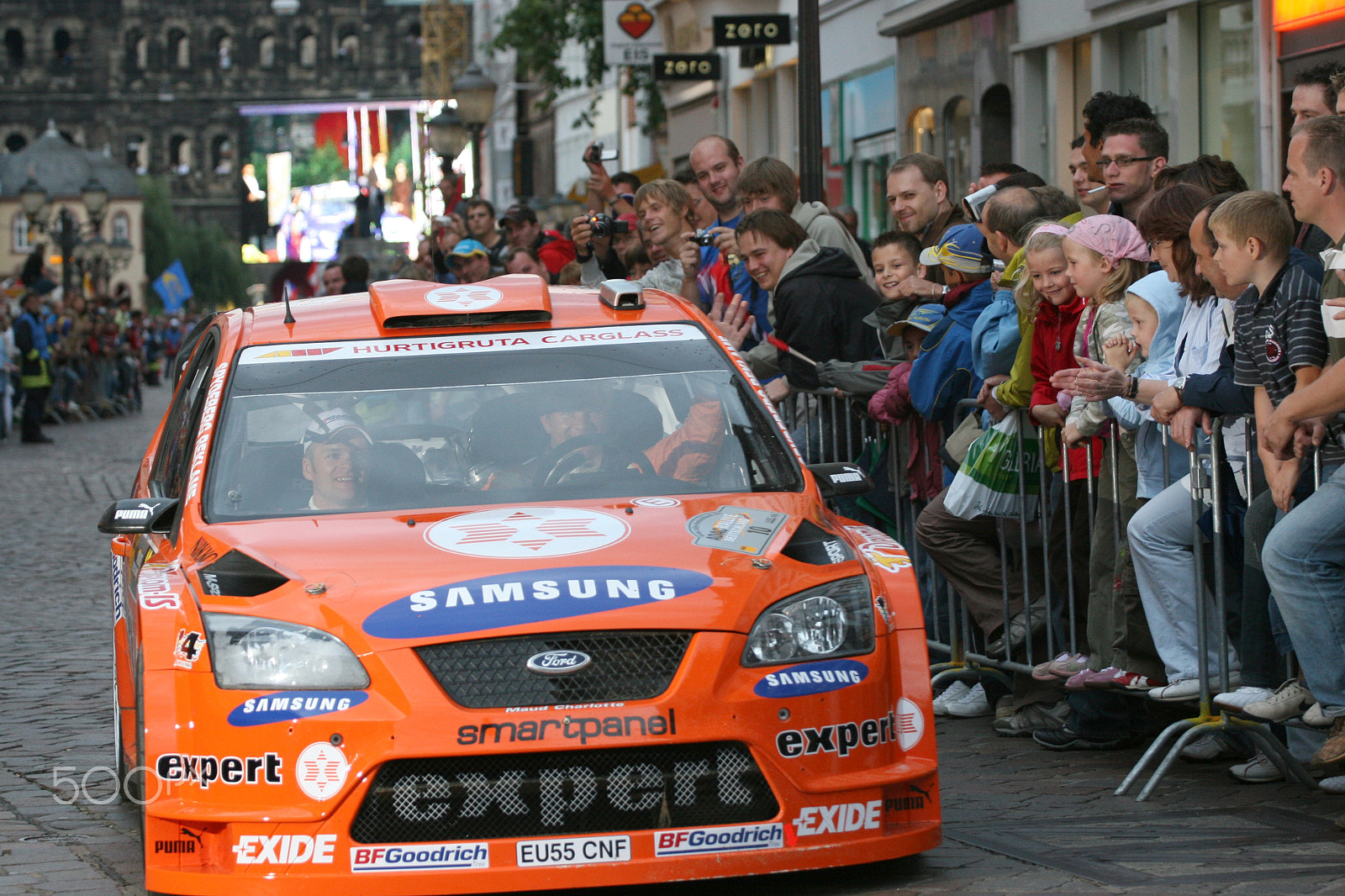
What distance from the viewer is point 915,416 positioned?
331 inches

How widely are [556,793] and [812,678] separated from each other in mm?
720

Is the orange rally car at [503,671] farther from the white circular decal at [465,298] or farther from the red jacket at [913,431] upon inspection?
the red jacket at [913,431]

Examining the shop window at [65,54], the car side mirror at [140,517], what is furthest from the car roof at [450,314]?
the shop window at [65,54]

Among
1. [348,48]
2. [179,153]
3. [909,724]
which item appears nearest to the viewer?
[909,724]

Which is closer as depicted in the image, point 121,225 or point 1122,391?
point 1122,391

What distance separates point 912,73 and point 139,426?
20143mm

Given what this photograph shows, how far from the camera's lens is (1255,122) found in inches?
544

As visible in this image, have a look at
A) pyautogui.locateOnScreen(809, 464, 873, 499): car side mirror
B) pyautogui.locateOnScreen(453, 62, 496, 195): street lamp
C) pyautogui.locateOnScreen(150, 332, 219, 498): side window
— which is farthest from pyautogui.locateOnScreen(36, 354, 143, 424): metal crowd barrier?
pyautogui.locateOnScreen(809, 464, 873, 499): car side mirror

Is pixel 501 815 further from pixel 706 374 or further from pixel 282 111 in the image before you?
pixel 282 111

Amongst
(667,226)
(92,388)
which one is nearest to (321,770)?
(667,226)

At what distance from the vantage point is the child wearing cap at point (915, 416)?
8305 mm

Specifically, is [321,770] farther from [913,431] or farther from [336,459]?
[913,431]

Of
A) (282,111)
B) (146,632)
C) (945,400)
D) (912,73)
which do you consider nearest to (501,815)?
(146,632)

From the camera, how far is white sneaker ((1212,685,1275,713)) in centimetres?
614
